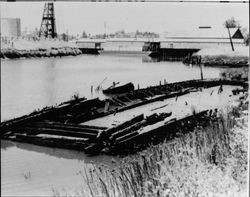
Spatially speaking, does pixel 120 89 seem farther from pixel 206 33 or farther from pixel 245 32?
pixel 245 32

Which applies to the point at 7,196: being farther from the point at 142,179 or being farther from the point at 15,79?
the point at 142,179

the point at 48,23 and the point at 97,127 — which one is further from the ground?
the point at 48,23

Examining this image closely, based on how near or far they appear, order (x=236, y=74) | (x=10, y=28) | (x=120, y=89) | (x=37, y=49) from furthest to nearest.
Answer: (x=236, y=74), (x=120, y=89), (x=37, y=49), (x=10, y=28)

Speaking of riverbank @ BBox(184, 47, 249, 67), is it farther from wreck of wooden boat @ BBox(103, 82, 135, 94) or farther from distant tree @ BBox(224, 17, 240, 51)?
wreck of wooden boat @ BBox(103, 82, 135, 94)

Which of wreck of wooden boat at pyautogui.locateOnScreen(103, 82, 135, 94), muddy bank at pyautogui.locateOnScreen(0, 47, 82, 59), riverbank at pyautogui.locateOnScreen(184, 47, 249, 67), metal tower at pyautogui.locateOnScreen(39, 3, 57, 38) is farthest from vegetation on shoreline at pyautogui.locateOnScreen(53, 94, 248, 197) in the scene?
metal tower at pyautogui.locateOnScreen(39, 3, 57, 38)

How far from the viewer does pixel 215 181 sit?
2.63 m

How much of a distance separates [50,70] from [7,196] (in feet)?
2.59

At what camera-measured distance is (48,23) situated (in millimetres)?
2363

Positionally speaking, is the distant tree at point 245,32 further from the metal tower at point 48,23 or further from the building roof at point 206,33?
the metal tower at point 48,23

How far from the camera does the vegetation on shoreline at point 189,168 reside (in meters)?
2.41

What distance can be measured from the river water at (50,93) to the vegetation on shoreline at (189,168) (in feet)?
0.34

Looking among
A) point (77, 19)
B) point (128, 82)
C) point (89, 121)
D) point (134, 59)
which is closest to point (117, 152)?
point (89, 121)

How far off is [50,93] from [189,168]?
1068 mm

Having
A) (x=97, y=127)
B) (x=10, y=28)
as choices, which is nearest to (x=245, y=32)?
(x=97, y=127)
